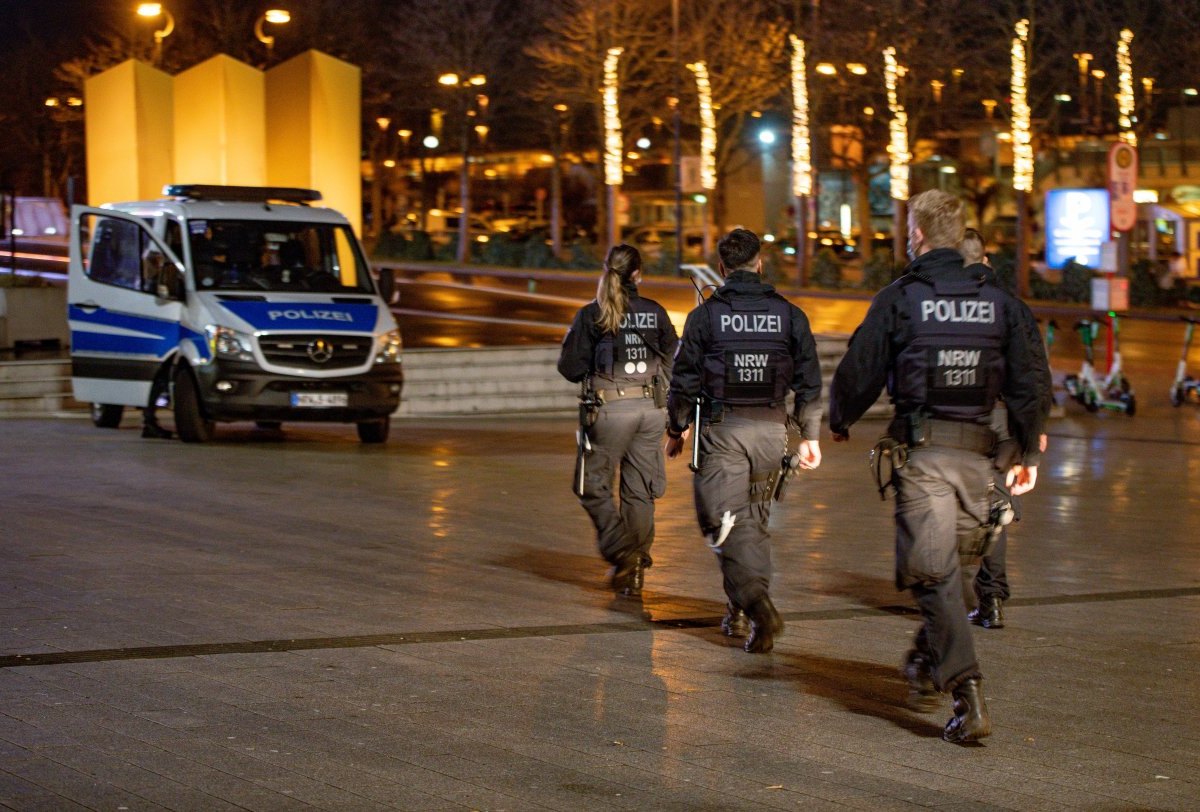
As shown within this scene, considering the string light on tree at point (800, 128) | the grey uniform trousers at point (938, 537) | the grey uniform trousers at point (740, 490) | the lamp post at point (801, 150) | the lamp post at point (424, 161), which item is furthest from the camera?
the lamp post at point (424, 161)

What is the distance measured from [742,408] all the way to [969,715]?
1.88m

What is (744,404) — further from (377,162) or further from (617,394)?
(377,162)

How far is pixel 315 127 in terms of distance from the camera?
23.8 m

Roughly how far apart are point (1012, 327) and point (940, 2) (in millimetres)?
43145

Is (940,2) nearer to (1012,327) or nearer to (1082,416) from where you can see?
(1082,416)

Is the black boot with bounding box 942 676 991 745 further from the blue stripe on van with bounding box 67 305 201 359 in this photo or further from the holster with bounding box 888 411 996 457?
the blue stripe on van with bounding box 67 305 201 359

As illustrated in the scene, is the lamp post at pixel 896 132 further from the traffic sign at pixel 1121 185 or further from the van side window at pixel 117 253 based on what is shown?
the van side window at pixel 117 253

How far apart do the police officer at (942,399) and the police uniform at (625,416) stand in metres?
2.59

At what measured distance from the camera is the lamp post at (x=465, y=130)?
58.1 metres

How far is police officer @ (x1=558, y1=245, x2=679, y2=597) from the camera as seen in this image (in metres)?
8.47

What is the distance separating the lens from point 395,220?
90.1 metres

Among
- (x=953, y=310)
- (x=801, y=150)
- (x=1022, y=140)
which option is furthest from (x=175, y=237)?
(x=1022, y=140)

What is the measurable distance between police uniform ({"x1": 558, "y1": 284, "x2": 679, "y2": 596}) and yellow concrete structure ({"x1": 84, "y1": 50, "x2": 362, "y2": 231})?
629 inches

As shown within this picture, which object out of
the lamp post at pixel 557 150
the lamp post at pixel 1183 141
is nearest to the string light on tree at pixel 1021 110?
the lamp post at pixel 1183 141
